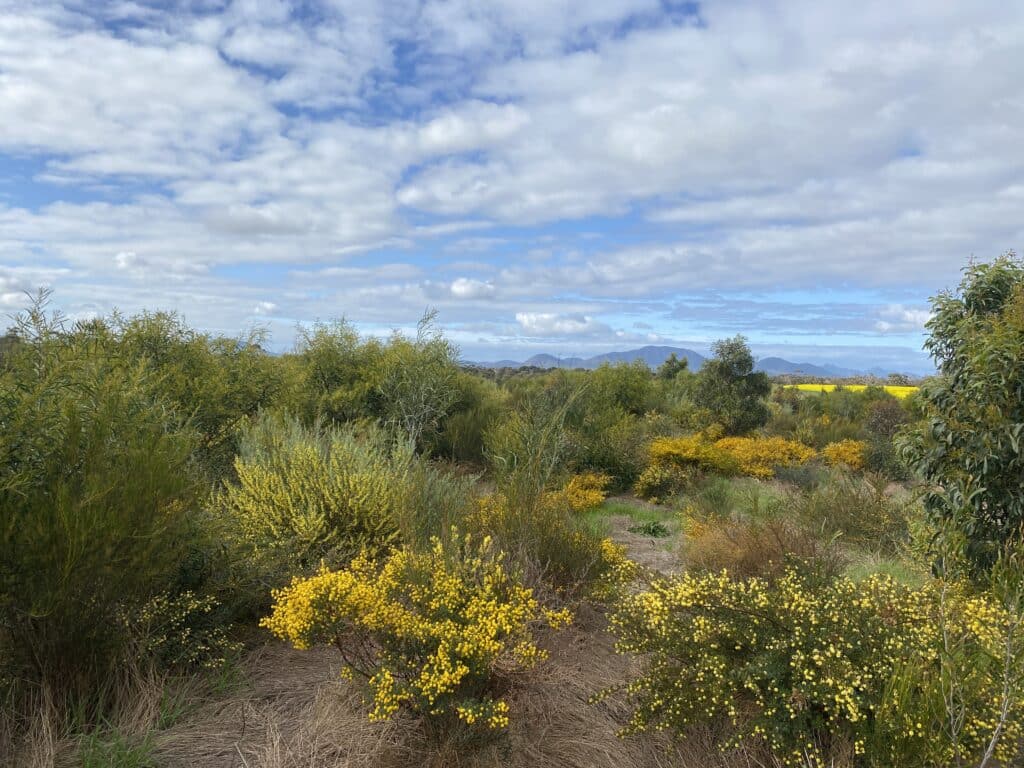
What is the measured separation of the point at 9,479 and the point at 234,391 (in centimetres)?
727

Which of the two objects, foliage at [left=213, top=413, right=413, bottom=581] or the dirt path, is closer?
foliage at [left=213, top=413, right=413, bottom=581]

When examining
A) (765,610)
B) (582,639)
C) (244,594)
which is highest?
(765,610)

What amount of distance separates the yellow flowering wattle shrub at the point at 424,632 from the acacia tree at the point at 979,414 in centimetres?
334

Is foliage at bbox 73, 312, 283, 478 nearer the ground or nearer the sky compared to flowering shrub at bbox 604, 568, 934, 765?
nearer the sky

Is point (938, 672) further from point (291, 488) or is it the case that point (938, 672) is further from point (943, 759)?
point (291, 488)

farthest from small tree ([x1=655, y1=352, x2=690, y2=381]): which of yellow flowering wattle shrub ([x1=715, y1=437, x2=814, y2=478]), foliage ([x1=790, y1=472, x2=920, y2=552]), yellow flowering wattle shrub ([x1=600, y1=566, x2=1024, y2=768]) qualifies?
yellow flowering wattle shrub ([x1=600, y1=566, x2=1024, y2=768])

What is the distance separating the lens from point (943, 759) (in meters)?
2.69

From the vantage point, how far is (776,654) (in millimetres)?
3100

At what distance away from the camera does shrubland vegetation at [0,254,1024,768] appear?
303cm

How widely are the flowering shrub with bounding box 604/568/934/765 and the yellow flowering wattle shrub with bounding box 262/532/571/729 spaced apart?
65 centimetres

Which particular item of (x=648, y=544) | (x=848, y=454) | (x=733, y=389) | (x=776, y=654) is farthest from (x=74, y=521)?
(x=733, y=389)

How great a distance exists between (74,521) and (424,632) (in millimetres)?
1850

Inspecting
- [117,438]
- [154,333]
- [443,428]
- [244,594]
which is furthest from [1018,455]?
[443,428]

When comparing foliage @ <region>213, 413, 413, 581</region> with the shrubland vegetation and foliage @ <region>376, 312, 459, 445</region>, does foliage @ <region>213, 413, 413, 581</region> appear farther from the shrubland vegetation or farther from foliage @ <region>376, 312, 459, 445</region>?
foliage @ <region>376, 312, 459, 445</region>
